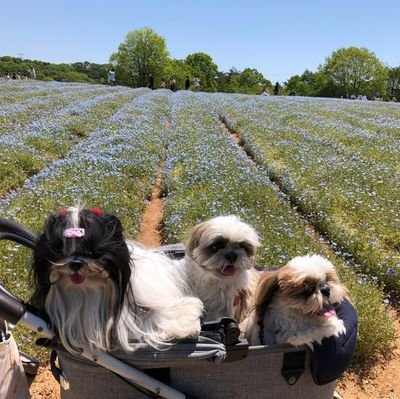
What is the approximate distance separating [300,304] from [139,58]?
103344mm

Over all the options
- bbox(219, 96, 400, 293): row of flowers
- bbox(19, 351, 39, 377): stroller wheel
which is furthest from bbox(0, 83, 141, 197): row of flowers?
bbox(219, 96, 400, 293): row of flowers

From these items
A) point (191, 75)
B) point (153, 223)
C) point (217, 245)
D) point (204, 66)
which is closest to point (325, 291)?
point (217, 245)

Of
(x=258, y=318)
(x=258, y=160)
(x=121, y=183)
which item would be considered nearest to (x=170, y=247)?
(x=258, y=318)

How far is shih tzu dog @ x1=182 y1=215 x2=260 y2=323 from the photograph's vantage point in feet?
10.6

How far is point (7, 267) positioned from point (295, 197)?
19.7ft

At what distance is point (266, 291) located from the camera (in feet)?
10.1

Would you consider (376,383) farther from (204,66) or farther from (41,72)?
(204,66)

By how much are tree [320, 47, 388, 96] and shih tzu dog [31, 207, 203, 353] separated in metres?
106

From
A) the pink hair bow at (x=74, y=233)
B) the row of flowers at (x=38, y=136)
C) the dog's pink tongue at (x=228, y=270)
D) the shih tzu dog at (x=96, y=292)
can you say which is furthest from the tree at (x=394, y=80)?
the pink hair bow at (x=74, y=233)

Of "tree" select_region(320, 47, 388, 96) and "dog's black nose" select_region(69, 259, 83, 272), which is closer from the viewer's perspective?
"dog's black nose" select_region(69, 259, 83, 272)

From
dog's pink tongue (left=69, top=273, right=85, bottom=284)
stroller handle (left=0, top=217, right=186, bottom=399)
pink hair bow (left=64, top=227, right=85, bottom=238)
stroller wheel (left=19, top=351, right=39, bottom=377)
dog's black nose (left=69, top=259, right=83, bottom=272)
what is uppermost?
pink hair bow (left=64, top=227, right=85, bottom=238)

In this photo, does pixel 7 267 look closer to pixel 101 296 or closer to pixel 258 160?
pixel 101 296

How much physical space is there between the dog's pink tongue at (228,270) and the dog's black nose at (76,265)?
3.98ft

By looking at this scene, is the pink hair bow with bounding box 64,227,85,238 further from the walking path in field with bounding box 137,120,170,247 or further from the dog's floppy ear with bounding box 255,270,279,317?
the walking path in field with bounding box 137,120,170,247
